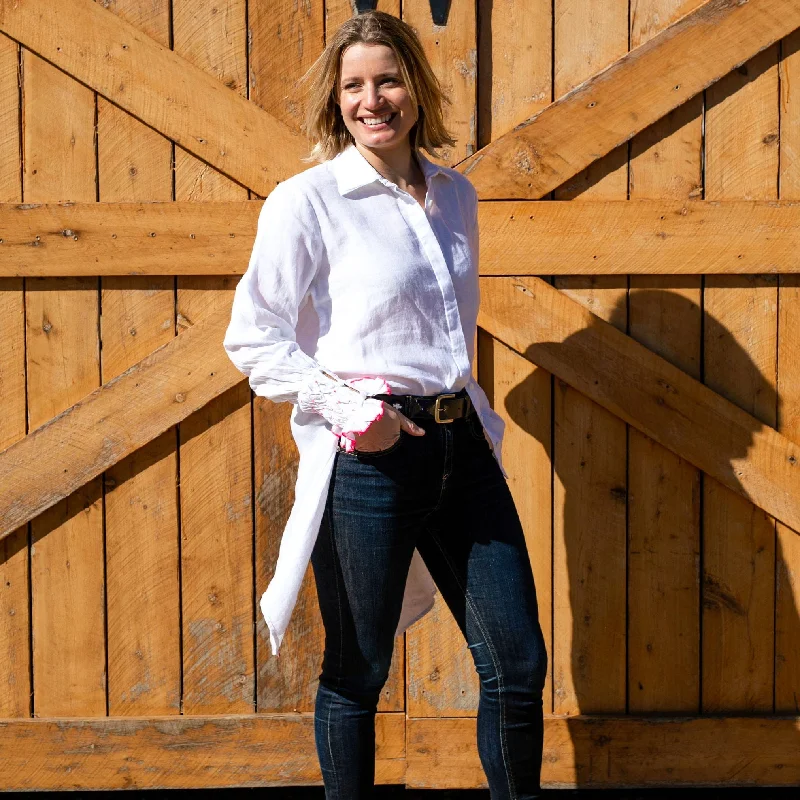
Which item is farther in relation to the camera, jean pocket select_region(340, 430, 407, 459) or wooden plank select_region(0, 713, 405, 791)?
wooden plank select_region(0, 713, 405, 791)

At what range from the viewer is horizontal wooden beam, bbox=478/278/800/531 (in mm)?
2811

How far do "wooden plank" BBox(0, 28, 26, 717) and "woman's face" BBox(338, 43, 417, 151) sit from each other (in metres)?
1.12

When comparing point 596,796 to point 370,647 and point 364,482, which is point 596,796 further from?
point 364,482

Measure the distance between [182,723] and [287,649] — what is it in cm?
36

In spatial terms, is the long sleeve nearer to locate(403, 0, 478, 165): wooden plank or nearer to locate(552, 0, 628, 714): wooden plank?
locate(403, 0, 478, 165): wooden plank

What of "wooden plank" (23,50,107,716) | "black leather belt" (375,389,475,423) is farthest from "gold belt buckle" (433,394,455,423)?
"wooden plank" (23,50,107,716)

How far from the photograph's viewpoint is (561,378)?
283cm

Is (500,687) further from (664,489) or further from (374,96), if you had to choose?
(374,96)

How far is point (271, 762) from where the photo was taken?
296 cm

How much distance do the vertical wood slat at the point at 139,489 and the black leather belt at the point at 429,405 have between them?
1009 mm

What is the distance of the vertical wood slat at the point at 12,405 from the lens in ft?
9.24

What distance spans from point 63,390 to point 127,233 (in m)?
0.48

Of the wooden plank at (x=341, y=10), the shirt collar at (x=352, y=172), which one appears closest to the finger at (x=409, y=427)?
the shirt collar at (x=352, y=172)

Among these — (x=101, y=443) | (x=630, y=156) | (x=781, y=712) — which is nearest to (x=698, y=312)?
(x=630, y=156)
